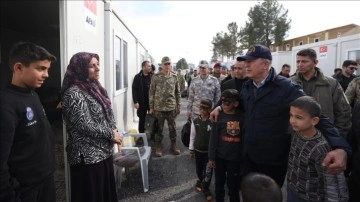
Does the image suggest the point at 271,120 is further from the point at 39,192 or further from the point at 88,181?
the point at 39,192

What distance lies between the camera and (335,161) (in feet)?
6.01

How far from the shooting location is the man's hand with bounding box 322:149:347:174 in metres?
1.83

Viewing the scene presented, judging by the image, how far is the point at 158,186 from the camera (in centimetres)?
433

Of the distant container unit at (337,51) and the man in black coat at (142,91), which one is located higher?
the distant container unit at (337,51)

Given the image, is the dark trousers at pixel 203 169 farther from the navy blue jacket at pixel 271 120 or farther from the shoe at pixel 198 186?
the navy blue jacket at pixel 271 120

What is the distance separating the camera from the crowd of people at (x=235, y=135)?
1856 millimetres

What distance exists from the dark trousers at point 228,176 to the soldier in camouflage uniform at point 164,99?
98.4 inches

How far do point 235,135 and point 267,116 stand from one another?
2.60 ft

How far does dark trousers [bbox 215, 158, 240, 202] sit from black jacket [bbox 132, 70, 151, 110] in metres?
3.49

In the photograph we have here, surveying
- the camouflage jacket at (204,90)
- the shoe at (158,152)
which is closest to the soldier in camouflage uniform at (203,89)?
the camouflage jacket at (204,90)

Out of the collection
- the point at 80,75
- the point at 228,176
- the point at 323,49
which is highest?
the point at 323,49

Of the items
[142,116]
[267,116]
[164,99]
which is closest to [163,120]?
[164,99]

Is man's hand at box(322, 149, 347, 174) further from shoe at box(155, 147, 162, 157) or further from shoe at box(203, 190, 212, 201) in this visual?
shoe at box(155, 147, 162, 157)

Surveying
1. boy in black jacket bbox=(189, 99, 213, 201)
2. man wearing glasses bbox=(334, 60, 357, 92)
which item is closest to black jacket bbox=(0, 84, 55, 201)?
boy in black jacket bbox=(189, 99, 213, 201)
